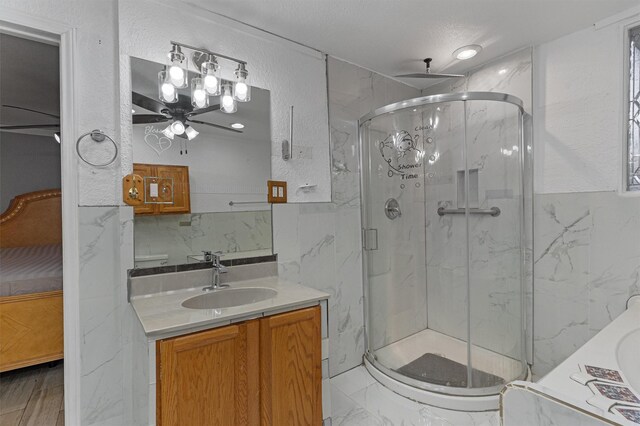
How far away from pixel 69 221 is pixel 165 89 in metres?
0.80

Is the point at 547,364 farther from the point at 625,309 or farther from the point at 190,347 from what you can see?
the point at 190,347

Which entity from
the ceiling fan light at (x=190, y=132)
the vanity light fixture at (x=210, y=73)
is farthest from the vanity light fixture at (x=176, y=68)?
the ceiling fan light at (x=190, y=132)

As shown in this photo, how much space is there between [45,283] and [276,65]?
213cm

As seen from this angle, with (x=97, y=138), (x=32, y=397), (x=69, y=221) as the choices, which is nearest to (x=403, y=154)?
(x=97, y=138)

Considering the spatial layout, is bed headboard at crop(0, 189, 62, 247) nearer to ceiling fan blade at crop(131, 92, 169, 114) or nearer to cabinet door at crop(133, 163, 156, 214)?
cabinet door at crop(133, 163, 156, 214)

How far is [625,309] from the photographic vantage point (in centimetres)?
182

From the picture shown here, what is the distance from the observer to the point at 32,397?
1969 millimetres

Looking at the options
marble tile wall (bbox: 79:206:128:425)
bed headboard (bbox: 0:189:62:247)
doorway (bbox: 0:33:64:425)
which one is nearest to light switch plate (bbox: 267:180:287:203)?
marble tile wall (bbox: 79:206:128:425)

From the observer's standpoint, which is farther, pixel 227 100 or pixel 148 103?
pixel 227 100

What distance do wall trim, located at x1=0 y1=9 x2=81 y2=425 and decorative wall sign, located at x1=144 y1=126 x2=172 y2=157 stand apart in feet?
0.97

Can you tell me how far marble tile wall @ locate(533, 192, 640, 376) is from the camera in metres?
1.84

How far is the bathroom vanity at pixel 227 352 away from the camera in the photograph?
120cm

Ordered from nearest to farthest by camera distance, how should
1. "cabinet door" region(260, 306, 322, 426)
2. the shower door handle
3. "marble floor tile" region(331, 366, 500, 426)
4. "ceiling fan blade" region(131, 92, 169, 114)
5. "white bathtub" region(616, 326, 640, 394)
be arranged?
1. "white bathtub" region(616, 326, 640, 394)
2. "cabinet door" region(260, 306, 322, 426)
3. "ceiling fan blade" region(131, 92, 169, 114)
4. "marble floor tile" region(331, 366, 500, 426)
5. the shower door handle

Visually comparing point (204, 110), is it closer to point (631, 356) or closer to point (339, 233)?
point (339, 233)
